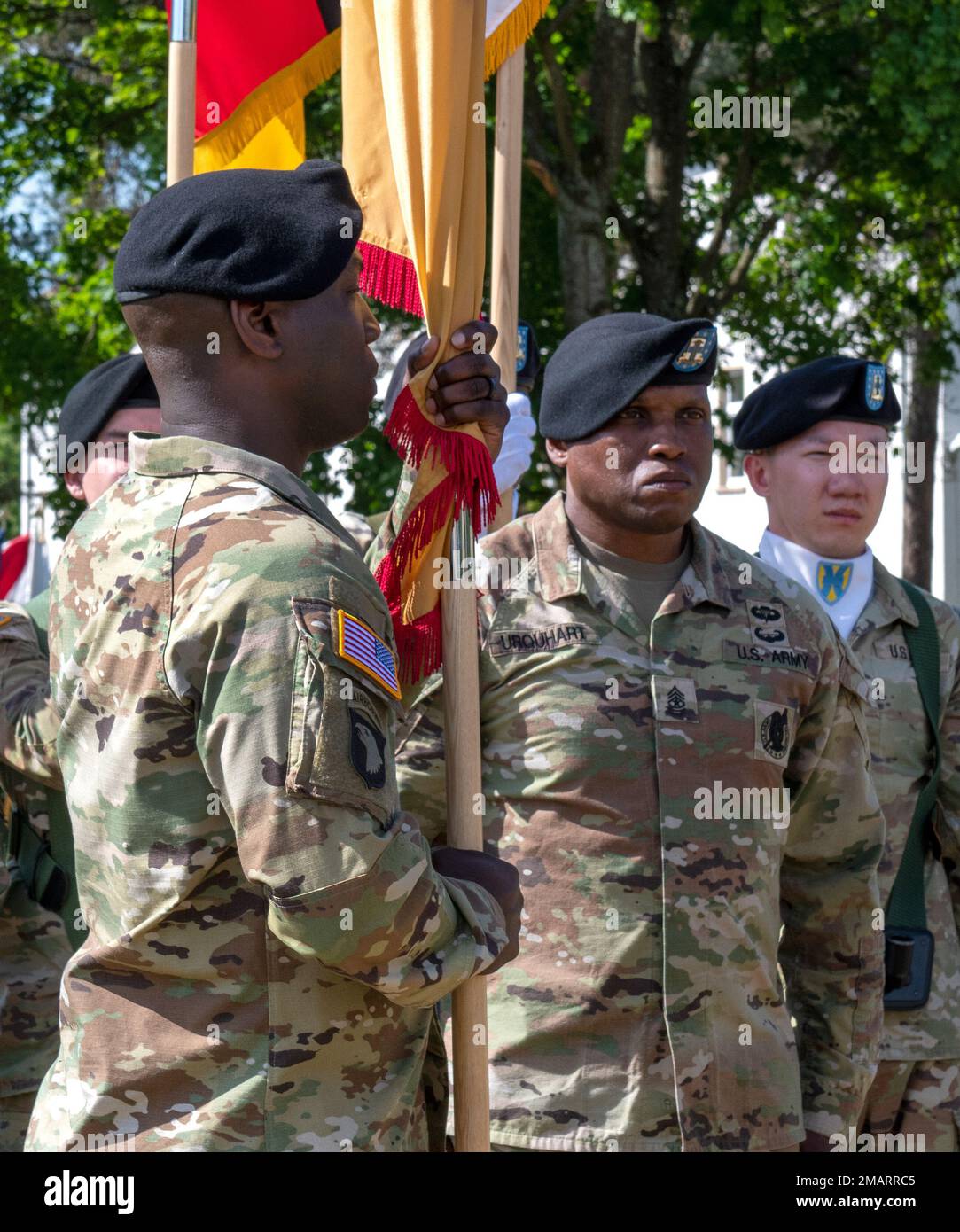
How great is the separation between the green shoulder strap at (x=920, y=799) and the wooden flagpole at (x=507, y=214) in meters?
1.07

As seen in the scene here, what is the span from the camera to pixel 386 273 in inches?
114

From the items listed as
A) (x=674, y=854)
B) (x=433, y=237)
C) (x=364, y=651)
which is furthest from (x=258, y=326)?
(x=674, y=854)

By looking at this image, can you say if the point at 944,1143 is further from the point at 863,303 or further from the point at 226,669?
the point at 863,303

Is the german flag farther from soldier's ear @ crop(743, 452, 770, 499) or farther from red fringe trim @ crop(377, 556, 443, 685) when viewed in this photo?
red fringe trim @ crop(377, 556, 443, 685)

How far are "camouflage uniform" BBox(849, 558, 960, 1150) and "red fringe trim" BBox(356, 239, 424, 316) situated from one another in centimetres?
171

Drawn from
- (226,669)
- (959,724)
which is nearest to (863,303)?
(959,724)

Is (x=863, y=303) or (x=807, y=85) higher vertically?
(x=807, y=85)

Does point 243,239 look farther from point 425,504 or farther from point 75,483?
point 75,483

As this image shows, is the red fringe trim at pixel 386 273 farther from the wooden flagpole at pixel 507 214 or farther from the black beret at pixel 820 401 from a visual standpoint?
the black beret at pixel 820 401

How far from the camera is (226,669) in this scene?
2.03 meters

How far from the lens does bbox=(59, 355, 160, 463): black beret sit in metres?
4.55

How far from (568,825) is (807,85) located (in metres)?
10.1

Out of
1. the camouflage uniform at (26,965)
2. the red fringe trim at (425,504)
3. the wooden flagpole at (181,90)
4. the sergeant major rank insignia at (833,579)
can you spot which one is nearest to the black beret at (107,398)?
the camouflage uniform at (26,965)

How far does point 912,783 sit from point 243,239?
239 centimetres
